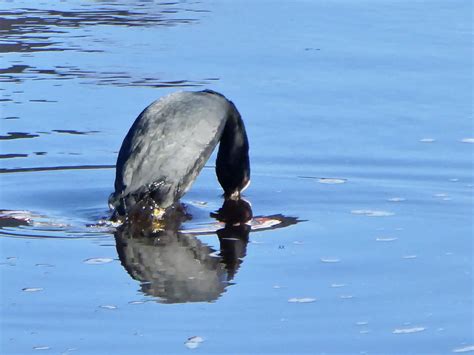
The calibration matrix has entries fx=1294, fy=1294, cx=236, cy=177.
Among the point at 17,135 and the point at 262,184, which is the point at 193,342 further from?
the point at 17,135

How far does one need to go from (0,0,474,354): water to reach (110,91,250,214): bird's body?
0.67 feet

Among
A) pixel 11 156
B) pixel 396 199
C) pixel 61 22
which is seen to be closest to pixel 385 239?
pixel 396 199

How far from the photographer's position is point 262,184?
7453mm

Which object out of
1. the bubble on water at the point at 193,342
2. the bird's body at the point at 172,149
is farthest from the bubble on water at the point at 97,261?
the bubble on water at the point at 193,342

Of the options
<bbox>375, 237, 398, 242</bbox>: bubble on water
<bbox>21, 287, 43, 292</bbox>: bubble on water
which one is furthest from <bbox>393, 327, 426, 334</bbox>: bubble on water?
<bbox>21, 287, 43, 292</bbox>: bubble on water

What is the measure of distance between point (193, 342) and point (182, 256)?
1.28 m

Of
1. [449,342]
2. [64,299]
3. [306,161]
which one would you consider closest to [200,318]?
[64,299]

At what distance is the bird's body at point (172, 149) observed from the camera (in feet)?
21.2

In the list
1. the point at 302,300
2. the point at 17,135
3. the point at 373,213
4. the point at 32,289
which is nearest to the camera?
the point at 302,300

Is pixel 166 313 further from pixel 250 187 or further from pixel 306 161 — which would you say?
pixel 306 161

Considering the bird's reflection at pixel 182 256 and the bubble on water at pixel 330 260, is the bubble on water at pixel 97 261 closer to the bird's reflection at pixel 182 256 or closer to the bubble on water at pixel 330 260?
the bird's reflection at pixel 182 256

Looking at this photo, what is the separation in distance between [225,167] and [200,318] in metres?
2.29

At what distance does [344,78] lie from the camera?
10078 millimetres

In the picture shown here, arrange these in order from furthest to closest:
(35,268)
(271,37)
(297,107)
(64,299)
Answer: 1. (271,37)
2. (297,107)
3. (35,268)
4. (64,299)
